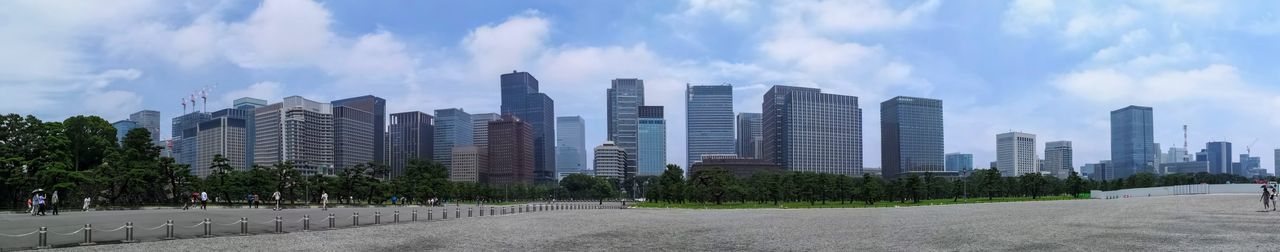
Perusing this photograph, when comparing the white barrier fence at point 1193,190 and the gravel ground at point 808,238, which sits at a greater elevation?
the gravel ground at point 808,238

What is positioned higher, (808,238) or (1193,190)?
(808,238)

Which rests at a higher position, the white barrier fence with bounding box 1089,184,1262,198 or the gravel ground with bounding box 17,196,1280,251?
the gravel ground with bounding box 17,196,1280,251

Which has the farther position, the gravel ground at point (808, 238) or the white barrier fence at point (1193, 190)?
the white barrier fence at point (1193, 190)

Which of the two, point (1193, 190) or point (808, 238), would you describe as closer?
point (808, 238)

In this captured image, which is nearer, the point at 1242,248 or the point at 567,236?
the point at 1242,248

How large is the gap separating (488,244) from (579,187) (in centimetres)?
16051

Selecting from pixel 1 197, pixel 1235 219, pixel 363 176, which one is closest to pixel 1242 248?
pixel 1235 219

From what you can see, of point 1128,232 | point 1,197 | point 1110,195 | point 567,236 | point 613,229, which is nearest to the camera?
point 1128,232

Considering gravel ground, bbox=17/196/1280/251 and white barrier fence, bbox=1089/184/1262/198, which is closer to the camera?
gravel ground, bbox=17/196/1280/251

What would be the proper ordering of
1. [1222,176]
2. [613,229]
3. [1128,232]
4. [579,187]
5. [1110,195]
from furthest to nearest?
[579,187] < [1222,176] < [1110,195] < [613,229] < [1128,232]

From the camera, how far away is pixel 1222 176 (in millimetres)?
158625

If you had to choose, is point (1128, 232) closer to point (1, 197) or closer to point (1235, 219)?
point (1235, 219)

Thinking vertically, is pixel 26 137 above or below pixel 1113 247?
above

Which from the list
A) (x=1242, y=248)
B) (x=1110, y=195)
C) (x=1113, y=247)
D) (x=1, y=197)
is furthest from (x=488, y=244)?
(x=1110, y=195)
